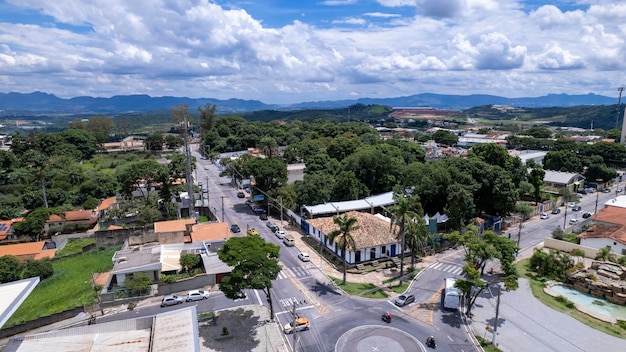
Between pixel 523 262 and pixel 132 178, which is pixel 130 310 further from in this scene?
pixel 523 262

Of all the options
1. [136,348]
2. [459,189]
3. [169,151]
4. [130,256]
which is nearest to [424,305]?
[459,189]

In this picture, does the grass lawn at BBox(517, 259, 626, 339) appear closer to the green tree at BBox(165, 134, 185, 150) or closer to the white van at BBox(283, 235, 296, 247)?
the white van at BBox(283, 235, 296, 247)

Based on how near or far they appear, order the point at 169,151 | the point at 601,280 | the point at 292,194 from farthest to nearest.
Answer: the point at 169,151, the point at 292,194, the point at 601,280

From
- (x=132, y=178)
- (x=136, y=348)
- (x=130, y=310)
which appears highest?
(x=132, y=178)

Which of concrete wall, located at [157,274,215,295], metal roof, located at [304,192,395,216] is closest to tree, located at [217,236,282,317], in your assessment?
concrete wall, located at [157,274,215,295]

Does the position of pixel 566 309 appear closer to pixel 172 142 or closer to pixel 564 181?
pixel 564 181

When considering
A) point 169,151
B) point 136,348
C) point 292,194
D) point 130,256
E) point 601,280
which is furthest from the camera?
point 169,151

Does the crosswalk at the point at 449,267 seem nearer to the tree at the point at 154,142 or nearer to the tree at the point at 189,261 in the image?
the tree at the point at 189,261

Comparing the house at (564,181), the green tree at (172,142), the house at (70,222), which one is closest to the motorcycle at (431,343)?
the house at (70,222)

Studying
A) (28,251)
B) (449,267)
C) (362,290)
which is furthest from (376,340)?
(28,251)
